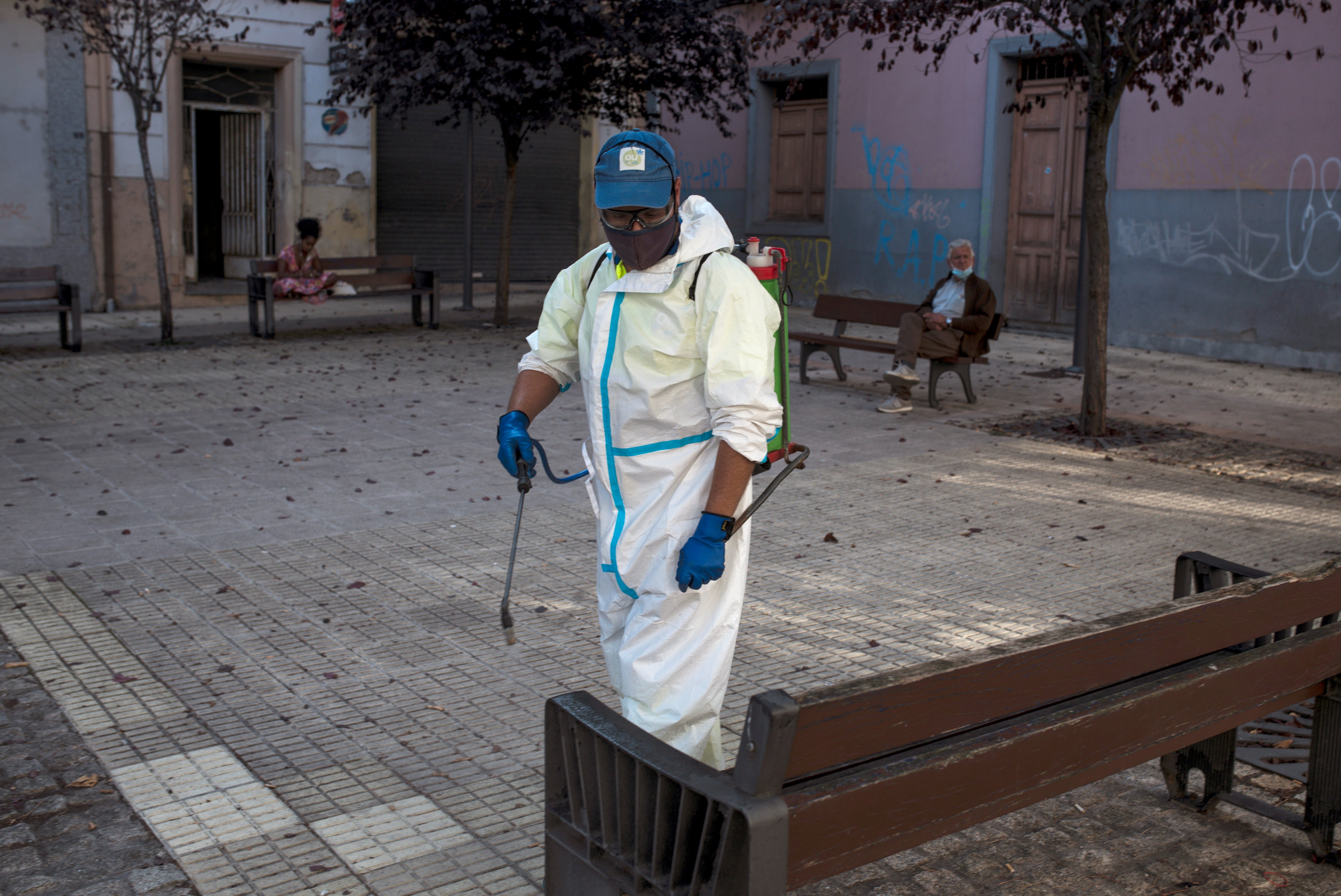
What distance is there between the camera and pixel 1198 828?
3.40 metres

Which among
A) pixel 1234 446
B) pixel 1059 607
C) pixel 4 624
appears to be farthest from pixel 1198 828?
pixel 1234 446

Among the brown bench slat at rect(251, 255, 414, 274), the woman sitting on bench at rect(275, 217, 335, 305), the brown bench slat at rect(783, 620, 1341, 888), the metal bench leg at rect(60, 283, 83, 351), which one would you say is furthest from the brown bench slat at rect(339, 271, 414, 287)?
the brown bench slat at rect(783, 620, 1341, 888)

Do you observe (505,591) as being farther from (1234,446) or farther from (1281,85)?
(1281,85)

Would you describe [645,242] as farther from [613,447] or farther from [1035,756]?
[1035,756]

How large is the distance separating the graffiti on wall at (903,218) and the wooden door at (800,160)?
1.00m

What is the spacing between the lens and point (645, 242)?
288cm

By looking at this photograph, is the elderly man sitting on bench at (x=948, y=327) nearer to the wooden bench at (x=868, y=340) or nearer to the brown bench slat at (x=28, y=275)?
the wooden bench at (x=868, y=340)

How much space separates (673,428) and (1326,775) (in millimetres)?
1877

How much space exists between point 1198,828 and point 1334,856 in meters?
0.32

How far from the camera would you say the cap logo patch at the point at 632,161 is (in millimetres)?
2844

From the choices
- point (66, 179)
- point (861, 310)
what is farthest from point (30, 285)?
point (861, 310)

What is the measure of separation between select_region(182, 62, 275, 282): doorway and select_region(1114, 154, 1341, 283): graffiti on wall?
11957 mm

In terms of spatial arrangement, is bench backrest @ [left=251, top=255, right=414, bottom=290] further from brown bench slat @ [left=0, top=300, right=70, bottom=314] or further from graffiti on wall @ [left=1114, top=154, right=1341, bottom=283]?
graffiti on wall @ [left=1114, top=154, right=1341, bottom=283]

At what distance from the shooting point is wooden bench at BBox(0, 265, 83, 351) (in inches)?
469
